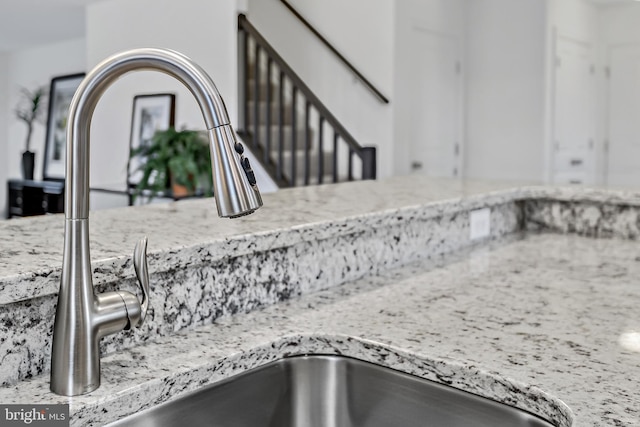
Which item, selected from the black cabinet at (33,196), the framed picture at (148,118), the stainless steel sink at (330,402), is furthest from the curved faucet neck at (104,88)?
the black cabinet at (33,196)

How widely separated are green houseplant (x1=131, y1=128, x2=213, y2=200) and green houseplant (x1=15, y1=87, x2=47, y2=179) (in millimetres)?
1237

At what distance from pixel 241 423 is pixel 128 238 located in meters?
0.30

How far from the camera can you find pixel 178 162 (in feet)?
10.9

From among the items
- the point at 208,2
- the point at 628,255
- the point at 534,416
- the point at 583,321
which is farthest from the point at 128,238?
the point at 208,2

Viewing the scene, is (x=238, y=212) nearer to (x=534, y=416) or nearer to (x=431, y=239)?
(x=534, y=416)

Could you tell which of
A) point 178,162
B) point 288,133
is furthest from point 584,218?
point 288,133

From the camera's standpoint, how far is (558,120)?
4.70 metres

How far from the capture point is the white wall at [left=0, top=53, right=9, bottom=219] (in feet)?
13.5

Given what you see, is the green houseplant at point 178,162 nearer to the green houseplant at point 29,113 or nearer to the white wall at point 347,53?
the green houseplant at point 29,113

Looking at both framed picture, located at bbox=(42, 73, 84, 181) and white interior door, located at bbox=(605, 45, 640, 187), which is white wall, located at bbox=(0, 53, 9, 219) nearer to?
framed picture, located at bbox=(42, 73, 84, 181)

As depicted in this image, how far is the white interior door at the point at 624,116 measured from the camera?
501cm

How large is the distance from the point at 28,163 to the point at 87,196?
13.8ft

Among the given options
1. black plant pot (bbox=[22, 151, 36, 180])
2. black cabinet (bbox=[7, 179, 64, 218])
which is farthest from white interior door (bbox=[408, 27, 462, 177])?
black plant pot (bbox=[22, 151, 36, 180])

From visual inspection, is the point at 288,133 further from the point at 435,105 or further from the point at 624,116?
the point at 624,116
